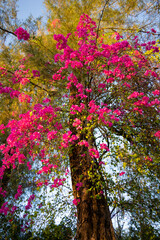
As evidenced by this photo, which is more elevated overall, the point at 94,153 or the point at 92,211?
the point at 94,153

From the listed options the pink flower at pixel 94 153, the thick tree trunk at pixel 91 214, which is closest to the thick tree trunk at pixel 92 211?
the thick tree trunk at pixel 91 214

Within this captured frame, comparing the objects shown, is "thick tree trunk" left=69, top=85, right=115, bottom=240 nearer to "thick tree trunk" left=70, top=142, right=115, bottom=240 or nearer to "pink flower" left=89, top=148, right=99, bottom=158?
"thick tree trunk" left=70, top=142, right=115, bottom=240

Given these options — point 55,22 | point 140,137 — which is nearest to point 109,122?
point 140,137

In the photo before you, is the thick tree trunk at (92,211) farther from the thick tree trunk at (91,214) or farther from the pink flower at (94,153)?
the pink flower at (94,153)

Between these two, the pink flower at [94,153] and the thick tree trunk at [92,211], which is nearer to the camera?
the thick tree trunk at [92,211]

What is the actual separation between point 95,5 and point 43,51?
12.9ft

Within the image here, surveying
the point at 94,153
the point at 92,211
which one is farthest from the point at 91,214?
the point at 94,153

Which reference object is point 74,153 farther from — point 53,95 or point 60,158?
point 53,95

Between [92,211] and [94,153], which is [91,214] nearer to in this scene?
[92,211]

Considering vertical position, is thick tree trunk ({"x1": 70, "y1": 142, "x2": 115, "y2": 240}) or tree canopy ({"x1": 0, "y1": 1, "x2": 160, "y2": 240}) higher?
tree canopy ({"x1": 0, "y1": 1, "x2": 160, "y2": 240})

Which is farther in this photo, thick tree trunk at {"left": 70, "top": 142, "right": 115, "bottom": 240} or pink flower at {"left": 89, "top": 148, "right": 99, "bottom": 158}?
pink flower at {"left": 89, "top": 148, "right": 99, "bottom": 158}

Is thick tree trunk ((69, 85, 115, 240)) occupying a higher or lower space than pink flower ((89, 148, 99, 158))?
lower

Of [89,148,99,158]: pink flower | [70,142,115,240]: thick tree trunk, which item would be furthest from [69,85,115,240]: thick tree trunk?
[89,148,99,158]: pink flower

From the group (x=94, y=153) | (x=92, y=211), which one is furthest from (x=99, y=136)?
(x=92, y=211)
